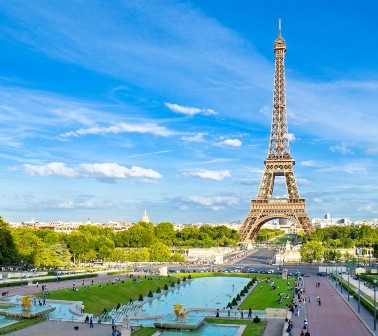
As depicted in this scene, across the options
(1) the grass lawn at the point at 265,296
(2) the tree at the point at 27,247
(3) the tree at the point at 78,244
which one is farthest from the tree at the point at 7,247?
(1) the grass lawn at the point at 265,296

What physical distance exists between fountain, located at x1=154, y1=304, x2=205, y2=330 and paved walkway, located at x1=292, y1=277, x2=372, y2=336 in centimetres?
659

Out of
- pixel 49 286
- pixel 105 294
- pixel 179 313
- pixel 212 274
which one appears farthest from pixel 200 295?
pixel 179 313

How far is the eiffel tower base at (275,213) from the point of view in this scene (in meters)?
117

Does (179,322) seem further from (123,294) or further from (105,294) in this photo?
(123,294)

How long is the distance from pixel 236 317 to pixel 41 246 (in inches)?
2042

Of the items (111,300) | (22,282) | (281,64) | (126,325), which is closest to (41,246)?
(22,282)

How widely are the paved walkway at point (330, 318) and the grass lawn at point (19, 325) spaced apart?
1800cm

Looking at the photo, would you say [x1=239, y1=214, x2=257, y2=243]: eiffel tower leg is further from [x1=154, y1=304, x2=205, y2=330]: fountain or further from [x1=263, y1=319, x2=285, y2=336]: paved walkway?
[x1=154, y1=304, x2=205, y2=330]: fountain

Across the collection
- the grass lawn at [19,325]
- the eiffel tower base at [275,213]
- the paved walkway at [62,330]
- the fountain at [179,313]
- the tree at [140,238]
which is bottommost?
the paved walkway at [62,330]

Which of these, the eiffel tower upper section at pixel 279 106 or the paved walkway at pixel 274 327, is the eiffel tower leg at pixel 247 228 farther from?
the paved walkway at pixel 274 327

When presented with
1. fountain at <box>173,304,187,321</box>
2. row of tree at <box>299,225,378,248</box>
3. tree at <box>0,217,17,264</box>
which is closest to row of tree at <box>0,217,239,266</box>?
tree at <box>0,217,17,264</box>

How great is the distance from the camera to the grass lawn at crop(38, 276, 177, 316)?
163 ft

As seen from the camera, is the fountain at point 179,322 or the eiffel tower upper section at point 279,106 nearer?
the fountain at point 179,322

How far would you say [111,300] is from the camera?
5384 cm
